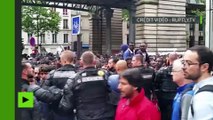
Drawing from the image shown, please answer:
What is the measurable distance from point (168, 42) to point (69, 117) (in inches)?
1201

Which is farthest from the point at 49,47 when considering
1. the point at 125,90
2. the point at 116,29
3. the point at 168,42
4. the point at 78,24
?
the point at 125,90

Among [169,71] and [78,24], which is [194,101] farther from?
[78,24]

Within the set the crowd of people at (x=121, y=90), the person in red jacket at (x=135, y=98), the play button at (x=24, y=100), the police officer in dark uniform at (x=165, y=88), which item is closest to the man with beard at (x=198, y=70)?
the crowd of people at (x=121, y=90)

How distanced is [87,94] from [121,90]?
110cm

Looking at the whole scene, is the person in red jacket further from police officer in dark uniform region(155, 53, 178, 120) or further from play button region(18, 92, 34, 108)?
police officer in dark uniform region(155, 53, 178, 120)

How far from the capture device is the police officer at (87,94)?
5.44 m

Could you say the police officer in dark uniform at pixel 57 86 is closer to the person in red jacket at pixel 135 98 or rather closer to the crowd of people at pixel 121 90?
the crowd of people at pixel 121 90

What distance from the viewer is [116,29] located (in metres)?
48.4

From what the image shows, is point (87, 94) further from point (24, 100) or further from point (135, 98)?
point (24, 100)

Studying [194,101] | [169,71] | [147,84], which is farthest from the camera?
[169,71]

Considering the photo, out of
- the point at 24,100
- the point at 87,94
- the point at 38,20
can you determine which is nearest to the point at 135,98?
the point at 87,94

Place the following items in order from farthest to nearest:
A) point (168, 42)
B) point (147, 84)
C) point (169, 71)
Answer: point (168, 42) → point (169, 71) → point (147, 84)

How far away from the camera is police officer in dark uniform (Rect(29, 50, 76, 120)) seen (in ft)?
18.6

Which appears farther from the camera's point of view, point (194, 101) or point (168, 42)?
point (168, 42)
